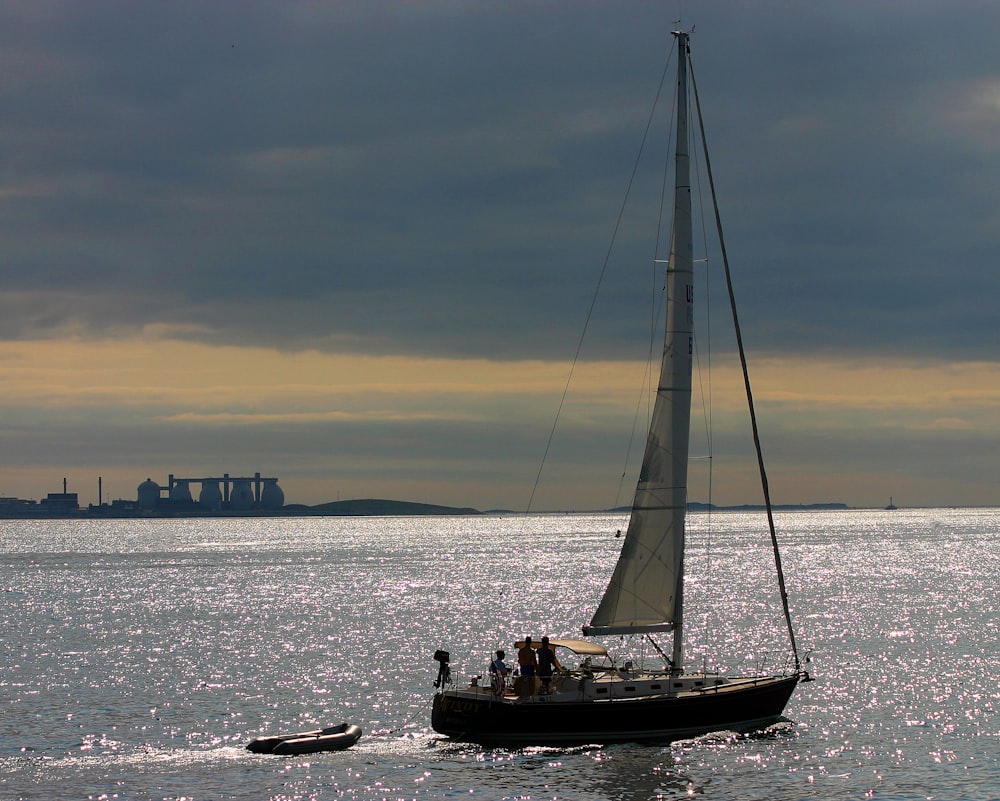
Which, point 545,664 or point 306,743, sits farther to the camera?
point 306,743

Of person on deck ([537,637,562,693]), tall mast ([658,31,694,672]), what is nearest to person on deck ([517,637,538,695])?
person on deck ([537,637,562,693])

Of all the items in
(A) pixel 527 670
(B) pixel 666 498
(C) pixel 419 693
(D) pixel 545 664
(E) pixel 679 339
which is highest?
(E) pixel 679 339

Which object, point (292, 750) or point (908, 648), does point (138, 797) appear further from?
point (908, 648)

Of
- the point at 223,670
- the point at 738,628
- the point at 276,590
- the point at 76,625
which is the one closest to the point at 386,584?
the point at 276,590

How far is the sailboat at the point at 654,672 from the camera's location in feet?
146

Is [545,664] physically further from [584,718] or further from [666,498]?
[666,498]

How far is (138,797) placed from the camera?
40.3m

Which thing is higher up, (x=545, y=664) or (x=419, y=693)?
(x=545, y=664)

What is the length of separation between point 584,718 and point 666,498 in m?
7.92

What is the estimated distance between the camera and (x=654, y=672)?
47.0 metres

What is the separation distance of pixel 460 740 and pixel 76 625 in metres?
61.7

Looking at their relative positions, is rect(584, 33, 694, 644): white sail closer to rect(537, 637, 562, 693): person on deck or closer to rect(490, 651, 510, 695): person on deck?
rect(537, 637, 562, 693): person on deck

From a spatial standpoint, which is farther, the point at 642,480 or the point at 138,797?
the point at 642,480

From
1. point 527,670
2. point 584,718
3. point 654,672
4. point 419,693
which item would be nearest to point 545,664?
point 527,670
